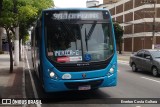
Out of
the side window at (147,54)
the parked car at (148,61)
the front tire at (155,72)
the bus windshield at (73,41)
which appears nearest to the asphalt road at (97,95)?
the bus windshield at (73,41)

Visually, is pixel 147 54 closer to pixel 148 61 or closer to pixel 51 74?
pixel 148 61

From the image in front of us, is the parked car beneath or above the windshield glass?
beneath

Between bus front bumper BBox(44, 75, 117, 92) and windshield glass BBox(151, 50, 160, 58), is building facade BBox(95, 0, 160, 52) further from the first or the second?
bus front bumper BBox(44, 75, 117, 92)

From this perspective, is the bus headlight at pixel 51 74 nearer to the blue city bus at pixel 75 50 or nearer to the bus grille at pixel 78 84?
the blue city bus at pixel 75 50

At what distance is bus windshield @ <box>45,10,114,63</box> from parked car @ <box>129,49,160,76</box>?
316 inches

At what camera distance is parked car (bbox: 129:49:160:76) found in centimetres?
1747

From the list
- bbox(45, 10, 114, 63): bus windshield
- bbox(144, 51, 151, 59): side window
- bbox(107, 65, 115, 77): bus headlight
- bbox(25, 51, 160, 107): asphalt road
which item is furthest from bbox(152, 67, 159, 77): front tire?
bbox(45, 10, 114, 63): bus windshield

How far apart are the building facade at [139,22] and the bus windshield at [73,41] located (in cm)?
4665

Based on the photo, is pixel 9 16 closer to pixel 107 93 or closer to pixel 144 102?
pixel 107 93

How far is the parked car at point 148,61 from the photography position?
17469 mm

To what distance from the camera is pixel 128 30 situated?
77250mm

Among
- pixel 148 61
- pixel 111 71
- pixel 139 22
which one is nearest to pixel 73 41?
pixel 111 71

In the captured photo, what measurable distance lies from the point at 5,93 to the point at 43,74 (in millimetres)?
2264

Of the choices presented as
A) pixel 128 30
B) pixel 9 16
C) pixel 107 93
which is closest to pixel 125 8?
pixel 128 30
